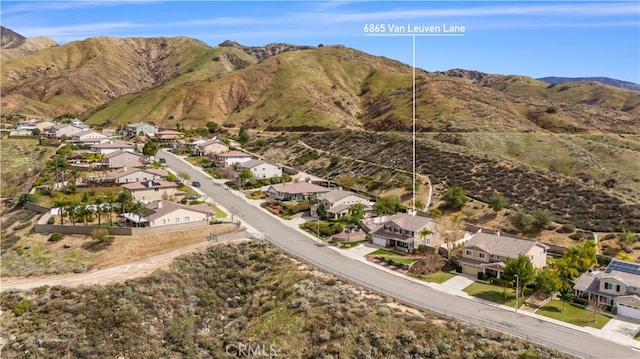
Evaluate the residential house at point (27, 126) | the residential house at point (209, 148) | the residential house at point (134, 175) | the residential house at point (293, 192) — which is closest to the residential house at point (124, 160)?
the residential house at point (134, 175)

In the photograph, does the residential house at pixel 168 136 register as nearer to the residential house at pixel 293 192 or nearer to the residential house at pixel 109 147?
the residential house at pixel 109 147

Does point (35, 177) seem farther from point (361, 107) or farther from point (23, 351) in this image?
point (361, 107)

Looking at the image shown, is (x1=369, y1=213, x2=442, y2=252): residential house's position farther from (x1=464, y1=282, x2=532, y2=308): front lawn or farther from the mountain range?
the mountain range

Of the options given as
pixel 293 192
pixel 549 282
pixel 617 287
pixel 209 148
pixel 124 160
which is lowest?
pixel 617 287

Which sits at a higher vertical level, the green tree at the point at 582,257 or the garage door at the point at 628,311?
the green tree at the point at 582,257

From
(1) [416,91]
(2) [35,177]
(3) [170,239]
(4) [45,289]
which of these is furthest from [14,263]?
(1) [416,91]

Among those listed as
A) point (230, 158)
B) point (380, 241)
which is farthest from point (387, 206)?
point (230, 158)

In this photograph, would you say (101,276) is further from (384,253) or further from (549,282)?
(549,282)
